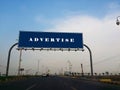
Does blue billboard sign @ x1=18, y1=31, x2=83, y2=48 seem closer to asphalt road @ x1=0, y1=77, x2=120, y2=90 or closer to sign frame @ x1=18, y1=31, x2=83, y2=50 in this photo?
sign frame @ x1=18, y1=31, x2=83, y2=50

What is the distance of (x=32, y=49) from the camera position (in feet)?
120

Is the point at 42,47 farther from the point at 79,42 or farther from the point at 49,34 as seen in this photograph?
the point at 79,42

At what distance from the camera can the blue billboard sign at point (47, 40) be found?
3562 centimetres

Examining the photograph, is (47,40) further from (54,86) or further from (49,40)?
(54,86)

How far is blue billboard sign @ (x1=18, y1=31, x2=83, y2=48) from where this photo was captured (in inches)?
1403

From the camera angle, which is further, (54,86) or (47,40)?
(47,40)

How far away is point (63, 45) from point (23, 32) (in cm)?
697

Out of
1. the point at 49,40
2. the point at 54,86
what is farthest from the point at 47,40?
the point at 54,86

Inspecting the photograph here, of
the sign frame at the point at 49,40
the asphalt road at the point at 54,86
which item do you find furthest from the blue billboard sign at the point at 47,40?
the asphalt road at the point at 54,86

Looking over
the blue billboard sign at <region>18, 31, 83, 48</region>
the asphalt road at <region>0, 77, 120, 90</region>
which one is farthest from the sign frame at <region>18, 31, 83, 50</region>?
the asphalt road at <region>0, 77, 120, 90</region>

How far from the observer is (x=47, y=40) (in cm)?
3603

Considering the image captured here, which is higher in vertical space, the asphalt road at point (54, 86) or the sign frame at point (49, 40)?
the sign frame at point (49, 40)

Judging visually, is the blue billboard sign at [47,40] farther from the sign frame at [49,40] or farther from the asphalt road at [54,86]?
the asphalt road at [54,86]

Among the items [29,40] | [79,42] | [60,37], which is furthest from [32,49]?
[79,42]
